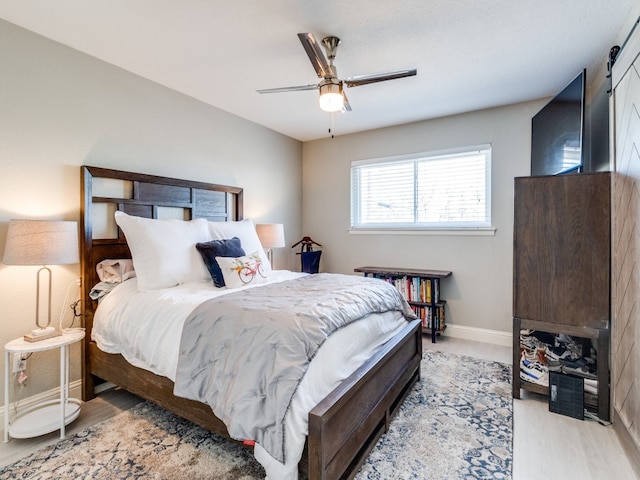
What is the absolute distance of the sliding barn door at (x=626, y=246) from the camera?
5.67ft

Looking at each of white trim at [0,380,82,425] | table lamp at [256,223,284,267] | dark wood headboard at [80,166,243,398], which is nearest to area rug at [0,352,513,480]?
white trim at [0,380,82,425]

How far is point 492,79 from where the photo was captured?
2809mm

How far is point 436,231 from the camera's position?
3787mm

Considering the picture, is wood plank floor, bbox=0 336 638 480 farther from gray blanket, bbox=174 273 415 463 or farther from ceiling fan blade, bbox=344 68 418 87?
ceiling fan blade, bbox=344 68 418 87

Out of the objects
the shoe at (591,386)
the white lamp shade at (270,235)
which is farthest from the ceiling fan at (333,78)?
the shoe at (591,386)

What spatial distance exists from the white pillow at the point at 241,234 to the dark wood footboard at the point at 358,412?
1.33 metres

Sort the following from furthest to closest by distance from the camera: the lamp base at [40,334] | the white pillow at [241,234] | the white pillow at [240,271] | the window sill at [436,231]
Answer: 1. the window sill at [436,231]
2. the white pillow at [241,234]
3. the white pillow at [240,271]
4. the lamp base at [40,334]

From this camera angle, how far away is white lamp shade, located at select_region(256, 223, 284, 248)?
3.65 metres

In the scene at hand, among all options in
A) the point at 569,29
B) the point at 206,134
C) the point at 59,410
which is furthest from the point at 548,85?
the point at 59,410

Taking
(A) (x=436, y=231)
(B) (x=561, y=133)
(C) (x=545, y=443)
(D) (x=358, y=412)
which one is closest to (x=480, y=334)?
(A) (x=436, y=231)

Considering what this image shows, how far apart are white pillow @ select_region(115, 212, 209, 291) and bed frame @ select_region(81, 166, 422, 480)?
0.31 m

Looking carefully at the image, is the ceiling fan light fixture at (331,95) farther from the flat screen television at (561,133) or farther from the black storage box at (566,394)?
the black storage box at (566,394)

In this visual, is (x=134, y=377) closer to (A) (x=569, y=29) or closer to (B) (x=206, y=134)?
(B) (x=206, y=134)

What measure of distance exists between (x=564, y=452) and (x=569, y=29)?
2.54 meters
